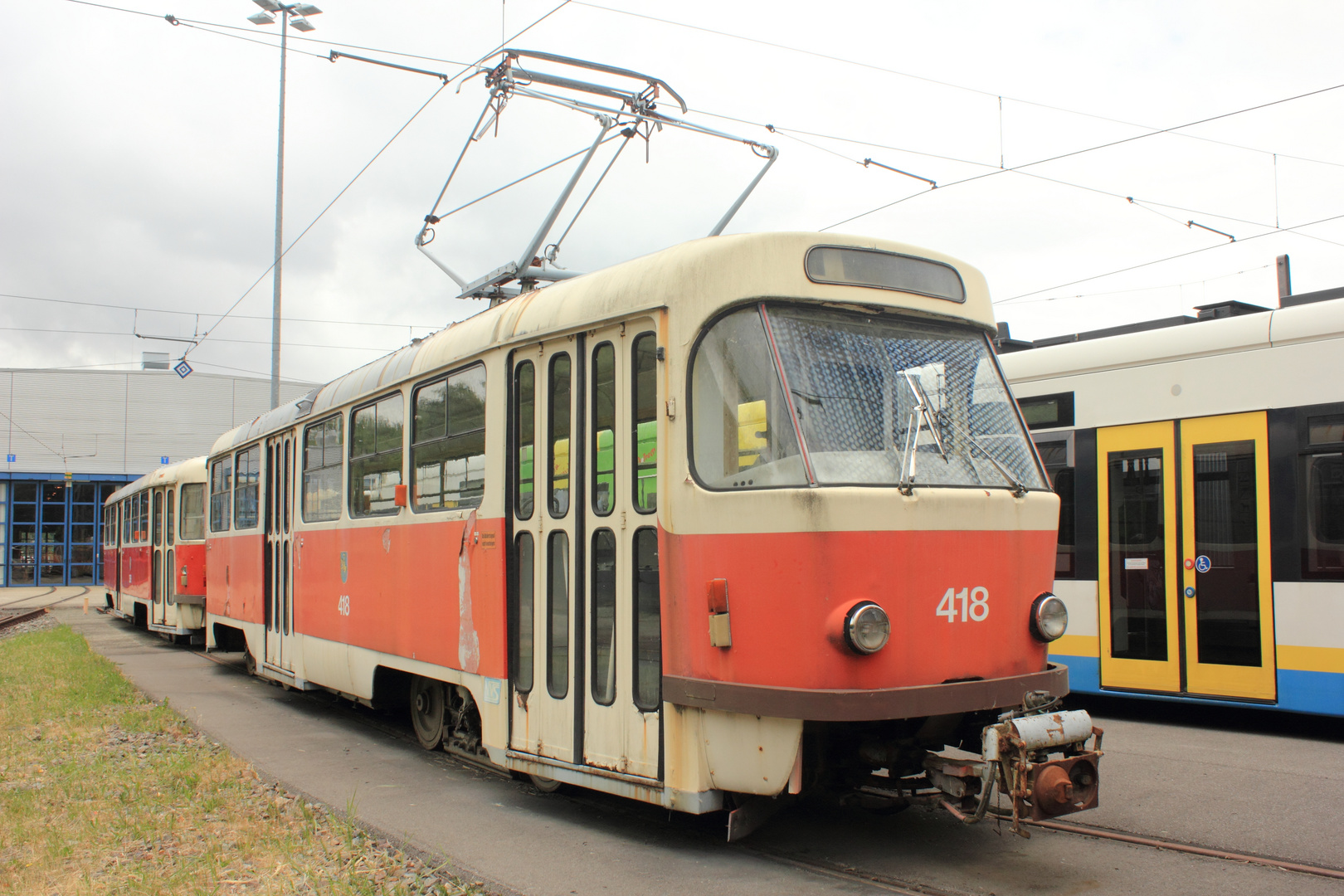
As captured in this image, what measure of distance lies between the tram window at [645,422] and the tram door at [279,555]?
627 centimetres

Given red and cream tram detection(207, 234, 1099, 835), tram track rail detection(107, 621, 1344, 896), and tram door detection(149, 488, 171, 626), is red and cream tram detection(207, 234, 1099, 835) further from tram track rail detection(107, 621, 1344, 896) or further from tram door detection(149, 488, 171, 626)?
tram door detection(149, 488, 171, 626)

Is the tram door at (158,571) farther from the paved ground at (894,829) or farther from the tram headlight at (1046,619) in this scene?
the tram headlight at (1046,619)

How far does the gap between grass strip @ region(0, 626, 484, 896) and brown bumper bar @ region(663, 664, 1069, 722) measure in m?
1.32

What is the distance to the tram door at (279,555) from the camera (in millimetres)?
10703

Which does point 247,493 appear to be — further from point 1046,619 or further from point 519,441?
point 1046,619

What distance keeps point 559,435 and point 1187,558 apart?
17.9ft

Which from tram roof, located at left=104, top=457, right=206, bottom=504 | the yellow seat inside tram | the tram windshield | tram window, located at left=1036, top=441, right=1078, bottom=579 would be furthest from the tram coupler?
tram roof, located at left=104, top=457, right=206, bottom=504

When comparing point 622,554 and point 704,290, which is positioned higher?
point 704,290

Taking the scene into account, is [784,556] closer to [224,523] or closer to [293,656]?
[293,656]

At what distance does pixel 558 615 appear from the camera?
6.00 meters

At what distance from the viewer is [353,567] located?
29.0 feet

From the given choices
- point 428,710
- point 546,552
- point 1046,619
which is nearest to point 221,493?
point 428,710

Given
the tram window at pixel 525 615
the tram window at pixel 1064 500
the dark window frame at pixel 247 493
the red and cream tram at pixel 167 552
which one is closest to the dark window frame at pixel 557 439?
the tram window at pixel 525 615

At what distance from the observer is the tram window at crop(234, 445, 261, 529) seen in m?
12.1
